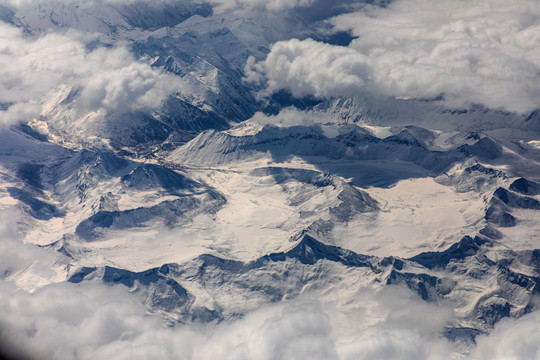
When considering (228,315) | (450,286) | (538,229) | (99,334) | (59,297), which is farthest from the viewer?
(538,229)

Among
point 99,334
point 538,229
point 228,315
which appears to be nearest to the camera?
point 99,334

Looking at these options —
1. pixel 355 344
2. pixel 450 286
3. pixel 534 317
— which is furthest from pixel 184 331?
pixel 534 317

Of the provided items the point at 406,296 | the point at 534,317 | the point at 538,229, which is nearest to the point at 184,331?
the point at 406,296

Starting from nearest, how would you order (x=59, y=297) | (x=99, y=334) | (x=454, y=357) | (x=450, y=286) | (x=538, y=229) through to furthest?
(x=99, y=334)
(x=454, y=357)
(x=59, y=297)
(x=450, y=286)
(x=538, y=229)

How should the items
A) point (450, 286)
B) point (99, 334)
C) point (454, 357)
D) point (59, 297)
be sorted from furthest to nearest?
1. point (450, 286)
2. point (59, 297)
3. point (454, 357)
4. point (99, 334)

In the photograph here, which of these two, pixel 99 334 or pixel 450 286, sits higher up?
pixel 99 334

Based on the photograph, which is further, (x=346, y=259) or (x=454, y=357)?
(x=346, y=259)

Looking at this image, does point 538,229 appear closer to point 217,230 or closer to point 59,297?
point 217,230

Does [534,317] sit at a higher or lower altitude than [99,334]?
lower

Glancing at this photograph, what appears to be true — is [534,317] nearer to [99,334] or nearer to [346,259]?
[346,259]
